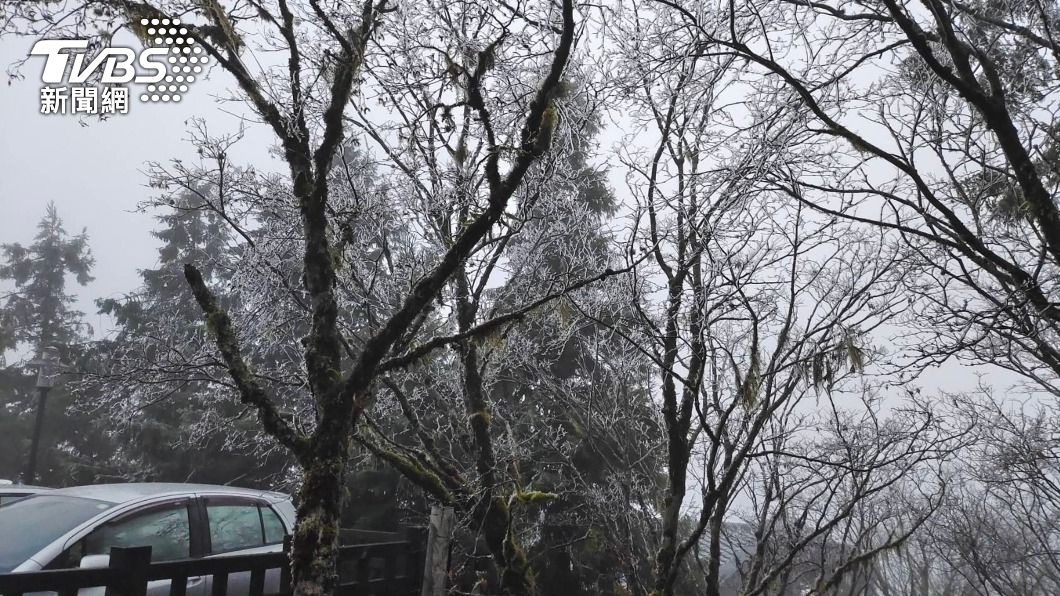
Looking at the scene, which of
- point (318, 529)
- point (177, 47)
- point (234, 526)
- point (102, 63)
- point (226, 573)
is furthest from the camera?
point (234, 526)

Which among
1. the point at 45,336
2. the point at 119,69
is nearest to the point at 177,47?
the point at 119,69

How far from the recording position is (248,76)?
390cm

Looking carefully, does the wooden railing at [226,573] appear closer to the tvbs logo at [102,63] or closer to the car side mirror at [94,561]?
the car side mirror at [94,561]

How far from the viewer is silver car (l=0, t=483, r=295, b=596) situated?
4.08 m

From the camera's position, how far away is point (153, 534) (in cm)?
460

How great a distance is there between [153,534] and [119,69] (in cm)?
335

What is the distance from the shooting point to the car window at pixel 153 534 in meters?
4.23

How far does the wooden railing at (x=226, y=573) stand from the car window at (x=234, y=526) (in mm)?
459

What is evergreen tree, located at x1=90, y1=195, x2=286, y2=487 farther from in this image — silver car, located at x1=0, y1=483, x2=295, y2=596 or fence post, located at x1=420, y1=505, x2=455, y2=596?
fence post, located at x1=420, y1=505, x2=455, y2=596

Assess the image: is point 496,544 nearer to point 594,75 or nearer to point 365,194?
point 365,194

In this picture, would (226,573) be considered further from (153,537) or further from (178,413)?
(178,413)

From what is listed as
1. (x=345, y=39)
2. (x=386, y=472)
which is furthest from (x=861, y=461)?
(x=386, y=472)

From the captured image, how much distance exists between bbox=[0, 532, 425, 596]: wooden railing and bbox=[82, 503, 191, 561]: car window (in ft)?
1.96

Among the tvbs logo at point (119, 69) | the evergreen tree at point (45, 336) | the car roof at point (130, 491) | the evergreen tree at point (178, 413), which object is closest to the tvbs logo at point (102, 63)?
the tvbs logo at point (119, 69)
